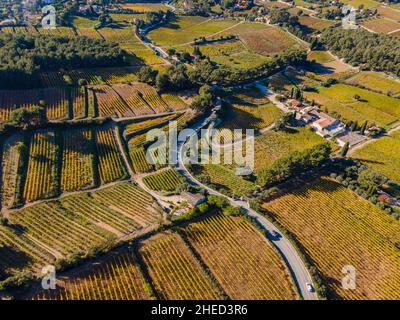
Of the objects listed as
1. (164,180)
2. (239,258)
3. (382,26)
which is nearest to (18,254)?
(164,180)

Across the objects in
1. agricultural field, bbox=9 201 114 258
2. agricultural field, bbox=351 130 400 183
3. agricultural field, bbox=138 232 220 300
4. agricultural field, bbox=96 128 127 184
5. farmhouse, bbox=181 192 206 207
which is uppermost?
agricultural field, bbox=96 128 127 184

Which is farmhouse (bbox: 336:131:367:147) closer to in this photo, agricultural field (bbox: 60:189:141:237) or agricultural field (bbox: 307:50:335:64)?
agricultural field (bbox: 307:50:335:64)

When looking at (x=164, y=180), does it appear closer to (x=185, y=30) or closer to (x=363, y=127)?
(x=363, y=127)

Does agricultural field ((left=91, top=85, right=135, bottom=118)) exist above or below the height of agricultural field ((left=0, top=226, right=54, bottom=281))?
above

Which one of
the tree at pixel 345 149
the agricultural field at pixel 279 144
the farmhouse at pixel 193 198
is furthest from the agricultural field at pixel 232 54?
the farmhouse at pixel 193 198

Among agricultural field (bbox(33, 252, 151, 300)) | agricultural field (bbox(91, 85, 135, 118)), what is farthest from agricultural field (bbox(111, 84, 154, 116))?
agricultural field (bbox(33, 252, 151, 300))

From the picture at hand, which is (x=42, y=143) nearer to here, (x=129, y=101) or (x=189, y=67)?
(x=129, y=101)

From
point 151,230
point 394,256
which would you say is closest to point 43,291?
point 151,230
